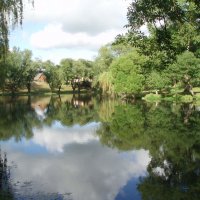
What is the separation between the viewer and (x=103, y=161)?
20.6 meters

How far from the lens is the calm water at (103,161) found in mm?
14305

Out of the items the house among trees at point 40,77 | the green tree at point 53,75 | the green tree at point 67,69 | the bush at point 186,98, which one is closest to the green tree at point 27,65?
the green tree at point 53,75

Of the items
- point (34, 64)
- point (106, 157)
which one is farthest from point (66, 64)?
point (106, 157)

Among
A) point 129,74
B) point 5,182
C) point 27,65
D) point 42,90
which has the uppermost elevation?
point 27,65

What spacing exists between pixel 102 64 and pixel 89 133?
74805mm

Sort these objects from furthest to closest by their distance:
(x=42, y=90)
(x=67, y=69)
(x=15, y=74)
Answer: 1. (x=42, y=90)
2. (x=67, y=69)
3. (x=15, y=74)

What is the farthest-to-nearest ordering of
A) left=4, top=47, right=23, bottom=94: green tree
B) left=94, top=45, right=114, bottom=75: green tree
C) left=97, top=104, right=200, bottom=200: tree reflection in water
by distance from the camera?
left=94, top=45, right=114, bottom=75: green tree
left=4, top=47, right=23, bottom=94: green tree
left=97, top=104, right=200, bottom=200: tree reflection in water

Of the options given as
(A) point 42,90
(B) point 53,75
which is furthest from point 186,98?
(A) point 42,90

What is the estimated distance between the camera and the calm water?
1430cm

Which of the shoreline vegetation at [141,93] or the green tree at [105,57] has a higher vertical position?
the green tree at [105,57]

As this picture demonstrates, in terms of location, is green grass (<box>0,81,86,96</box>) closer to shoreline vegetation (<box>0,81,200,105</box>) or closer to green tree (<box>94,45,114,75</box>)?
shoreline vegetation (<box>0,81,200,105</box>)

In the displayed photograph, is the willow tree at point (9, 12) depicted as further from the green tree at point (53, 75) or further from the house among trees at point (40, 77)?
the house among trees at point (40, 77)

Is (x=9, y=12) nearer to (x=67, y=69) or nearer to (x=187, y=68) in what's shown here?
(x=187, y=68)

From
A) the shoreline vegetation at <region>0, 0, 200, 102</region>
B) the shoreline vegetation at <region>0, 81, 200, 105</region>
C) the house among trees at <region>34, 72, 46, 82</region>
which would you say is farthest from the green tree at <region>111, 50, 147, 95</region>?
the house among trees at <region>34, 72, 46, 82</region>
